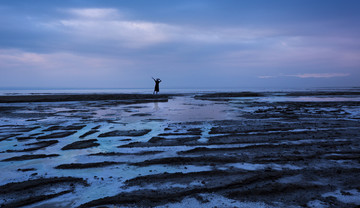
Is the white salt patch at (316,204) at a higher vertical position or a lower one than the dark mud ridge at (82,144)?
lower

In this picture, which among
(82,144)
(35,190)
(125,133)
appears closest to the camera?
(35,190)

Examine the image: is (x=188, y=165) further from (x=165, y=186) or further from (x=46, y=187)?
(x=46, y=187)

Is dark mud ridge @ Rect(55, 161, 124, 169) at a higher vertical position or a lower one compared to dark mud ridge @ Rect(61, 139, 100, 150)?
lower

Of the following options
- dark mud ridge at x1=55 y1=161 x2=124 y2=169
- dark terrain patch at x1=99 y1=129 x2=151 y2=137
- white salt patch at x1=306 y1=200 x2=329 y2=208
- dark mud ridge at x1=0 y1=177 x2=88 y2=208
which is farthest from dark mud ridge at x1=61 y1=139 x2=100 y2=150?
white salt patch at x1=306 y1=200 x2=329 y2=208

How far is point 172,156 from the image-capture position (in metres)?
6.46

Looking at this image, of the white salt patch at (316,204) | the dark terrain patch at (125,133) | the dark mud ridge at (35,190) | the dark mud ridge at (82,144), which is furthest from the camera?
the dark terrain patch at (125,133)

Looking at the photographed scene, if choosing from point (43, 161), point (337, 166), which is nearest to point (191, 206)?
point (337, 166)

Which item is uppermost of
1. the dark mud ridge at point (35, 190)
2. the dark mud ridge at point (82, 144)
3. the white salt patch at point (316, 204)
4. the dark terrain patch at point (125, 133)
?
the dark terrain patch at point (125, 133)

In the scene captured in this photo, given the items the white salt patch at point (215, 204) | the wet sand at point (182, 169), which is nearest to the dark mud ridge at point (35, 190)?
the wet sand at point (182, 169)

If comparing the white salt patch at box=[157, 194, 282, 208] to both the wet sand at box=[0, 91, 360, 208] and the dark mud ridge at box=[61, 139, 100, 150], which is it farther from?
the dark mud ridge at box=[61, 139, 100, 150]

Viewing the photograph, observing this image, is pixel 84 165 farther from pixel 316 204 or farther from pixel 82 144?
pixel 316 204

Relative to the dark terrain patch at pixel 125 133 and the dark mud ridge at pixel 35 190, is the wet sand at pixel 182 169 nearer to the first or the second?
the dark mud ridge at pixel 35 190

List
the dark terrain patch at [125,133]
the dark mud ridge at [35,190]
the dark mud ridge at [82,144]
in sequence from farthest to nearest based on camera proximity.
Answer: the dark terrain patch at [125,133] → the dark mud ridge at [82,144] → the dark mud ridge at [35,190]

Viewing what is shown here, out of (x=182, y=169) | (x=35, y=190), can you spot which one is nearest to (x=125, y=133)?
(x=182, y=169)
